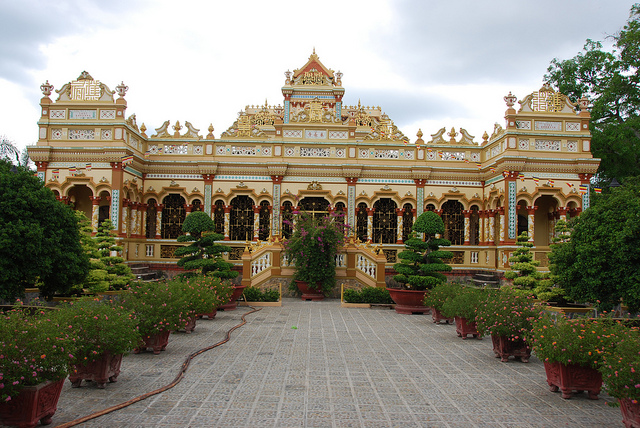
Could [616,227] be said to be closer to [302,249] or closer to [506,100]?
[302,249]

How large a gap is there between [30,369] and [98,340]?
4.17ft

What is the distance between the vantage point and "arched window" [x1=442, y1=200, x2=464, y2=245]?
65.9ft

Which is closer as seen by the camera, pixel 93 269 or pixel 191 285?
pixel 191 285

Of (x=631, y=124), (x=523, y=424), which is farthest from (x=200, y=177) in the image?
(x=631, y=124)

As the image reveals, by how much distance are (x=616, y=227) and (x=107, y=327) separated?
28.5ft

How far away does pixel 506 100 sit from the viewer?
59.6ft

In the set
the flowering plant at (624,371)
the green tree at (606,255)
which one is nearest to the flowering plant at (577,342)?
the flowering plant at (624,371)

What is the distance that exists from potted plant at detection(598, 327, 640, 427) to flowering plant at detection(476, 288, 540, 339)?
228 cm

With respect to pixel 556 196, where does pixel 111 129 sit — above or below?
above

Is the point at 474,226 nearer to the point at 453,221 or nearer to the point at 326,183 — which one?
the point at 453,221

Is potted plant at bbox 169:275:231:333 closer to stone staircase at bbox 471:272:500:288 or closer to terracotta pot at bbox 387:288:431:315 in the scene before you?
terracotta pot at bbox 387:288:431:315

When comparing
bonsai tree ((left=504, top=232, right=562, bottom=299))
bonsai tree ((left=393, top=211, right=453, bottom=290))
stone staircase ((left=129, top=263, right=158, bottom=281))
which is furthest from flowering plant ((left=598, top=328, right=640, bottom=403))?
stone staircase ((left=129, top=263, right=158, bottom=281))

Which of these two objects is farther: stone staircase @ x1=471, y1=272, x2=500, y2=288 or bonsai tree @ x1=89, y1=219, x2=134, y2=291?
stone staircase @ x1=471, y1=272, x2=500, y2=288

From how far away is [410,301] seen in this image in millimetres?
13281
